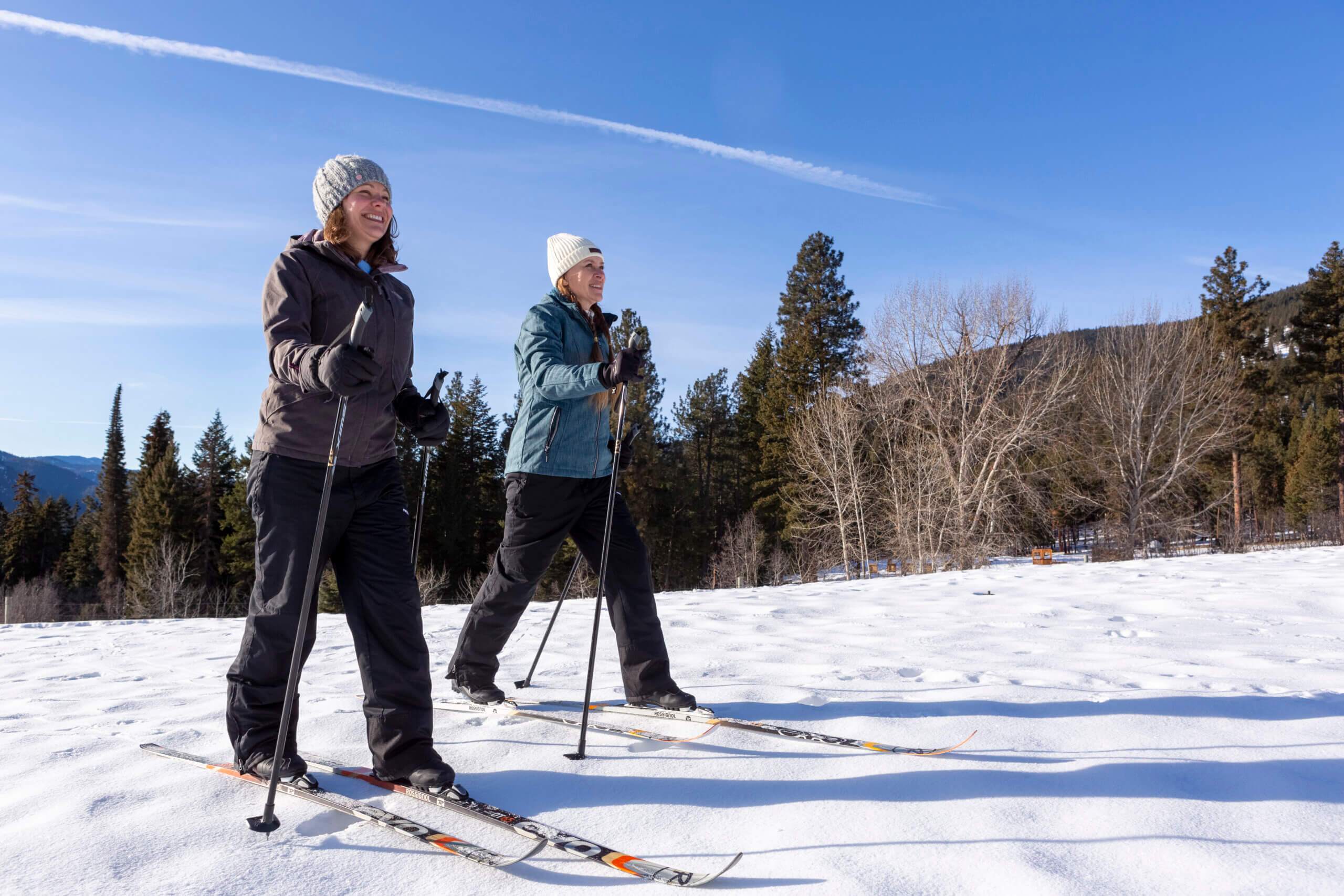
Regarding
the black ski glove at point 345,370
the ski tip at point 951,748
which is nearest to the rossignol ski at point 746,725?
the ski tip at point 951,748

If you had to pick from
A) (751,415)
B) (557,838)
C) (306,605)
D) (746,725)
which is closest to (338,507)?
(306,605)

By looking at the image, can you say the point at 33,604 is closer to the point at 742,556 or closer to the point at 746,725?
the point at 742,556

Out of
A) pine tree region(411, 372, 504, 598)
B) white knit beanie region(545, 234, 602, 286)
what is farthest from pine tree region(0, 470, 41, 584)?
white knit beanie region(545, 234, 602, 286)

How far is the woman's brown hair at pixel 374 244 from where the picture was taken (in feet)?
7.53

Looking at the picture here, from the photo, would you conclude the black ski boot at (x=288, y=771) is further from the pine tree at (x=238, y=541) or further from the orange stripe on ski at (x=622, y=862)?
the pine tree at (x=238, y=541)

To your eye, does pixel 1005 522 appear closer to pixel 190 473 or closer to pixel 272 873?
pixel 272 873

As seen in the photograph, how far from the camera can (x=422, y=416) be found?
2.36m

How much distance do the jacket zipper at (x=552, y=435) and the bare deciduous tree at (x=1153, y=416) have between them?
23.6 metres

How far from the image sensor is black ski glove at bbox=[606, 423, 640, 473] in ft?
9.68

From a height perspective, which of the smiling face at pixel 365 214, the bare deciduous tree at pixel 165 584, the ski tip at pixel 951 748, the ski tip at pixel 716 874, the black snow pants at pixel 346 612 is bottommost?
the bare deciduous tree at pixel 165 584

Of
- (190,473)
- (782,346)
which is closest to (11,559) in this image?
(190,473)

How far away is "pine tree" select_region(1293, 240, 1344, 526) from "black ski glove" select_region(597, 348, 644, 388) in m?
38.8

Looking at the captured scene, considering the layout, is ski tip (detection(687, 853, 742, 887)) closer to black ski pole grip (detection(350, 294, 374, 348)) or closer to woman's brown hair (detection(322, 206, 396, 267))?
black ski pole grip (detection(350, 294, 374, 348))

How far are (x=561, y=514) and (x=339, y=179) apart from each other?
1348 millimetres
